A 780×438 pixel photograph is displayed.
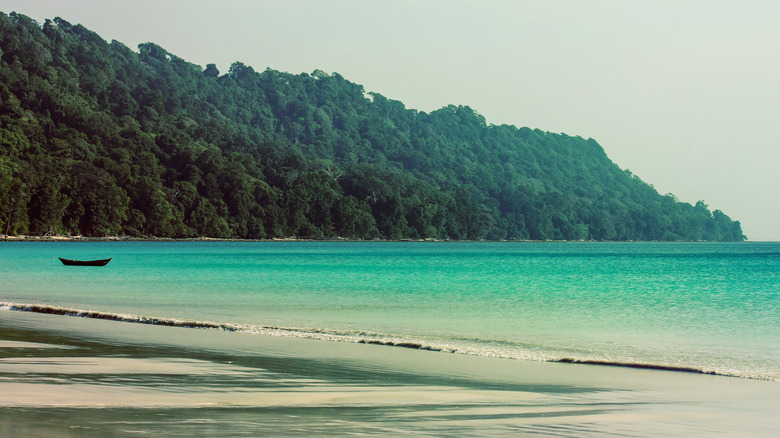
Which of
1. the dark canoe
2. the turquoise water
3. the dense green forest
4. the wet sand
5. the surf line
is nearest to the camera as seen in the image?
the wet sand

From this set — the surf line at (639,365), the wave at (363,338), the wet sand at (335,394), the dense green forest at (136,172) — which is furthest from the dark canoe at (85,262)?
the dense green forest at (136,172)

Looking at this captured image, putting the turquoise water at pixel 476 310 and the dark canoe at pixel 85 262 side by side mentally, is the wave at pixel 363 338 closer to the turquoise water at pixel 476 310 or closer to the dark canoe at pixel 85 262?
the turquoise water at pixel 476 310

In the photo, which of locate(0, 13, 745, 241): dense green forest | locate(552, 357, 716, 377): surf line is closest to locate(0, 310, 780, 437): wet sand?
locate(552, 357, 716, 377): surf line

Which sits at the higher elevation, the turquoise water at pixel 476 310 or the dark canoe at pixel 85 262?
the turquoise water at pixel 476 310

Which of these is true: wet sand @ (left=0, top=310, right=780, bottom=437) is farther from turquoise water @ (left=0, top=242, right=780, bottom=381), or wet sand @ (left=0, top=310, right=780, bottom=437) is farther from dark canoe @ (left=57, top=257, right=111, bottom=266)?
dark canoe @ (left=57, top=257, right=111, bottom=266)

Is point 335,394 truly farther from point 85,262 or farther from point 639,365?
point 85,262

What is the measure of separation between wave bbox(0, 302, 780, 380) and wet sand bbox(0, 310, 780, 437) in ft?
2.06

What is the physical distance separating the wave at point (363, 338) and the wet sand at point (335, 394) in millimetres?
629

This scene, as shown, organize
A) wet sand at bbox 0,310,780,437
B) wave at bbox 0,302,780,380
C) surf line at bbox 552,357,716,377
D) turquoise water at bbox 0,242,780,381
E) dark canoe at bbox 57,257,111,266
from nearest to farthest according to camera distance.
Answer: wet sand at bbox 0,310,780,437 < surf line at bbox 552,357,716,377 < wave at bbox 0,302,780,380 < turquoise water at bbox 0,242,780,381 < dark canoe at bbox 57,257,111,266

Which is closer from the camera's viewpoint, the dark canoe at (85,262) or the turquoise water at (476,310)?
the turquoise water at (476,310)

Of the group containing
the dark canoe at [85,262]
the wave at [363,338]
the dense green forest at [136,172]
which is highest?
the dense green forest at [136,172]

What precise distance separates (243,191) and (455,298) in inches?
4940

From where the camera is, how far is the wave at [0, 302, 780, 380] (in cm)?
1509

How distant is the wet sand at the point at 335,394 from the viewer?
27.2 ft
